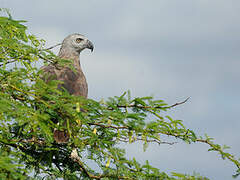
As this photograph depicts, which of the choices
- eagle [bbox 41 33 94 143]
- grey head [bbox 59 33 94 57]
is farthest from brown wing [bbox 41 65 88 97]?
grey head [bbox 59 33 94 57]

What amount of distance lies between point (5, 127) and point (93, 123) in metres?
1.35

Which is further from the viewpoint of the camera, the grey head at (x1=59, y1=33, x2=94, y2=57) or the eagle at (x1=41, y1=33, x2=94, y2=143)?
the grey head at (x1=59, y1=33, x2=94, y2=57)

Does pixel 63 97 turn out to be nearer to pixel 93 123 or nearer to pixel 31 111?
pixel 31 111

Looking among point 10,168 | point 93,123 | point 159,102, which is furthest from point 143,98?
point 10,168

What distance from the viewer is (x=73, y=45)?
975 cm

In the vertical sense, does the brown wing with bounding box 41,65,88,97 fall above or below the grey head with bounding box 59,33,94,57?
below

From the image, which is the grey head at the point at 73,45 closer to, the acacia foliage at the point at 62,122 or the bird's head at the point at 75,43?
the bird's head at the point at 75,43

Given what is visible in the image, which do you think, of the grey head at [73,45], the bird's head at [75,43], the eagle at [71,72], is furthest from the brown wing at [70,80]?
the bird's head at [75,43]

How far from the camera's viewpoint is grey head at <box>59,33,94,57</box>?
9.62 metres

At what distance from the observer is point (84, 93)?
308 inches

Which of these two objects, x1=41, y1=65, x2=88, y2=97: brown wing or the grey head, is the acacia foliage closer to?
x1=41, y1=65, x2=88, y2=97: brown wing

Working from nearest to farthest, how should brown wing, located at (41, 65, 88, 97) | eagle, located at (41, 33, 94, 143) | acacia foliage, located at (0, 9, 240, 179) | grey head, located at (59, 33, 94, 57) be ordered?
acacia foliage, located at (0, 9, 240, 179) < eagle, located at (41, 33, 94, 143) < brown wing, located at (41, 65, 88, 97) < grey head, located at (59, 33, 94, 57)

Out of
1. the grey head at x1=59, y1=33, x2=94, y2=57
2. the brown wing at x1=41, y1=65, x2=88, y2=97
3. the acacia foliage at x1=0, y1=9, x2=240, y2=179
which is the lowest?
the acacia foliage at x1=0, y1=9, x2=240, y2=179

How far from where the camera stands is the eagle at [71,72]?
6188 mm
